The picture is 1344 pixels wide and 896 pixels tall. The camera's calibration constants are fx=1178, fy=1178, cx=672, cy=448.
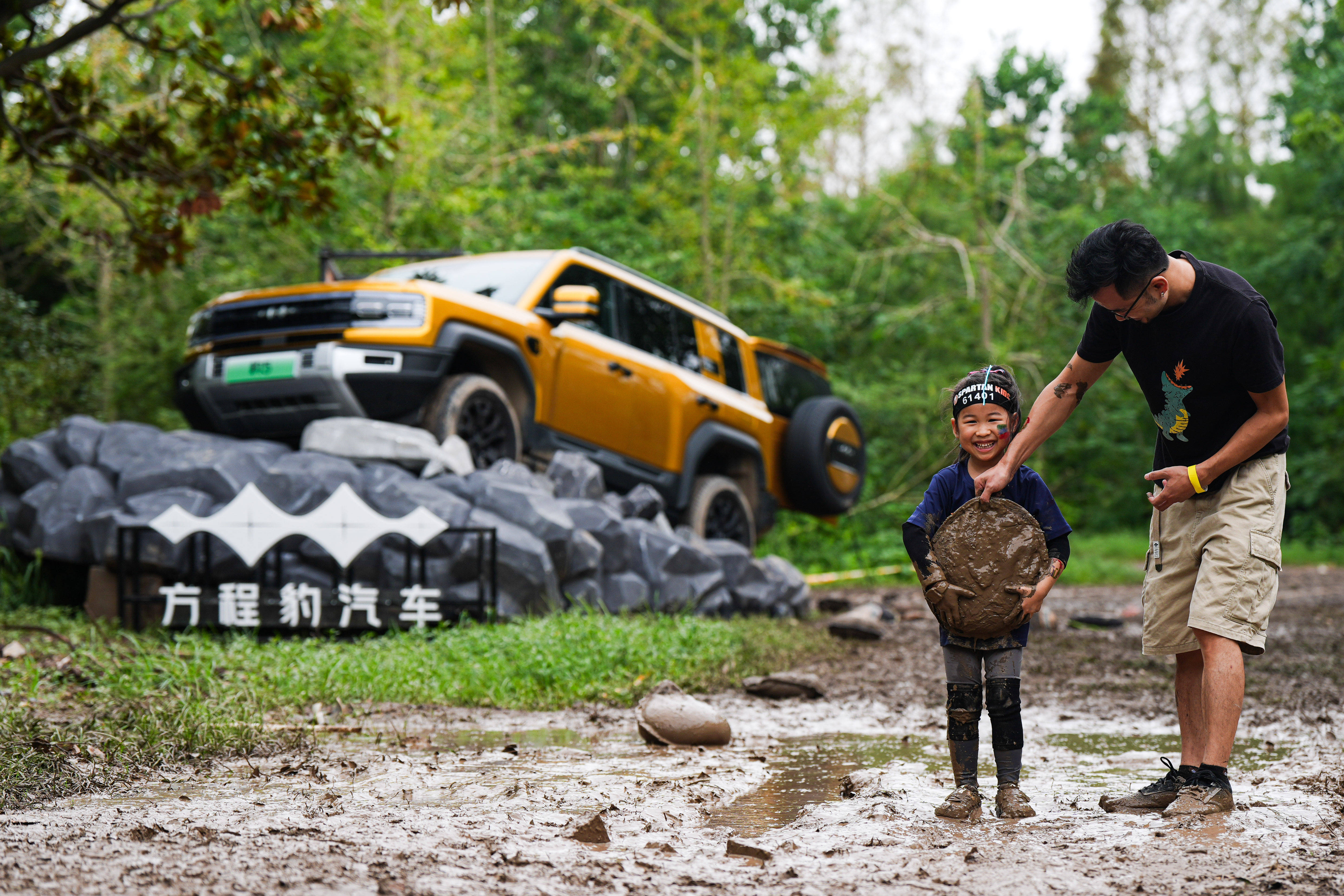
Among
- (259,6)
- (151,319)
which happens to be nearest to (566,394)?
(151,319)

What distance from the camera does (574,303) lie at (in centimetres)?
798

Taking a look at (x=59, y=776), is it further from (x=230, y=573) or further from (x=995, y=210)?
(x=995, y=210)

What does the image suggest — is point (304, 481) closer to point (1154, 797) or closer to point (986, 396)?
point (986, 396)

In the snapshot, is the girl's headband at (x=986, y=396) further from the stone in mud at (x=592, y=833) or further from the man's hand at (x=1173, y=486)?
the stone in mud at (x=592, y=833)

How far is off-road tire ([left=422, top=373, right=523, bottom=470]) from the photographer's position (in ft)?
25.8

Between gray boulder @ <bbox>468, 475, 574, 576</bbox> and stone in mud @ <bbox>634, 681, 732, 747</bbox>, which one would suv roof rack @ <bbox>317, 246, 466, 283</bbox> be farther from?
stone in mud @ <bbox>634, 681, 732, 747</bbox>

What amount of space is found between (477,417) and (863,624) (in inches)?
129

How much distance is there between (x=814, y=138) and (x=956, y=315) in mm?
4693

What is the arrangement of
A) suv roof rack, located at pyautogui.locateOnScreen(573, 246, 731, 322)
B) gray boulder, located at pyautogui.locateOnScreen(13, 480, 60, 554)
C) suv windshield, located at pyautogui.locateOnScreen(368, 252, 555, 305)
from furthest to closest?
1. suv roof rack, located at pyautogui.locateOnScreen(573, 246, 731, 322)
2. suv windshield, located at pyautogui.locateOnScreen(368, 252, 555, 305)
3. gray boulder, located at pyautogui.locateOnScreen(13, 480, 60, 554)

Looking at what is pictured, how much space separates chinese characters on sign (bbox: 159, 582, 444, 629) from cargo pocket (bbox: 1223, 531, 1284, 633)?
4526mm

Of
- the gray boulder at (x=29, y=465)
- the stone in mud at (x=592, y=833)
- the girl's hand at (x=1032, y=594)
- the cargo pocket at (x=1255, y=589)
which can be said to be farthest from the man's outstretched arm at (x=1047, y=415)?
the gray boulder at (x=29, y=465)

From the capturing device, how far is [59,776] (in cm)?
346

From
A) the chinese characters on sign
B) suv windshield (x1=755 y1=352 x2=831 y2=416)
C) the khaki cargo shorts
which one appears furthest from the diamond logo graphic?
suv windshield (x1=755 y1=352 x2=831 y2=416)

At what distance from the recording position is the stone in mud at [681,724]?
454 centimetres
